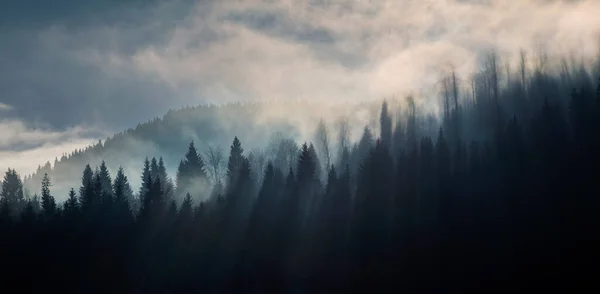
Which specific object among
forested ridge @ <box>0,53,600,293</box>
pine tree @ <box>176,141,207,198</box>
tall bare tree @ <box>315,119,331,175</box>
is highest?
tall bare tree @ <box>315,119,331,175</box>

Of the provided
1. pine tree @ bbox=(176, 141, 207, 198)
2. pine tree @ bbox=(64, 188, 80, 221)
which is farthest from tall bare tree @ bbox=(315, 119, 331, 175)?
pine tree @ bbox=(64, 188, 80, 221)

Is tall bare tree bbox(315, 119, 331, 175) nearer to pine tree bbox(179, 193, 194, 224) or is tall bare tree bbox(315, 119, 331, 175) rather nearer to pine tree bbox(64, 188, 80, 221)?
pine tree bbox(179, 193, 194, 224)

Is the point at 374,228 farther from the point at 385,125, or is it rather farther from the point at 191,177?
the point at 385,125

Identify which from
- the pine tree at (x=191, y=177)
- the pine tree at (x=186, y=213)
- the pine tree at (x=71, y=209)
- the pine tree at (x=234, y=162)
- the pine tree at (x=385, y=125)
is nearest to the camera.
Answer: the pine tree at (x=186, y=213)

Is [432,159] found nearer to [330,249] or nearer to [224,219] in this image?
[330,249]

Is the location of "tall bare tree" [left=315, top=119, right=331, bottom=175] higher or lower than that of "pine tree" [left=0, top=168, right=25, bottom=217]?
higher

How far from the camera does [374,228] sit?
3369 inches

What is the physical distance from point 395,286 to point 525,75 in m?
73.5

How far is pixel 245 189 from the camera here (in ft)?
337

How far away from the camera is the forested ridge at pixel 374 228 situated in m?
74.6

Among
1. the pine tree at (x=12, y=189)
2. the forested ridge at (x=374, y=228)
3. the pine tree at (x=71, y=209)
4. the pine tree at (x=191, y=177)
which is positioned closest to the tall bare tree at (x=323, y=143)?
the pine tree at (x=191, y=177)

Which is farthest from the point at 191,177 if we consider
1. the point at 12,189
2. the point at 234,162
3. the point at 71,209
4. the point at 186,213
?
the point at 12,189

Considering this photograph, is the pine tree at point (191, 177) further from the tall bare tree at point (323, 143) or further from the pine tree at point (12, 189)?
the pine tree at point (12, 189)

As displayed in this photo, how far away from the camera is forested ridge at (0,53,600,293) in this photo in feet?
245
